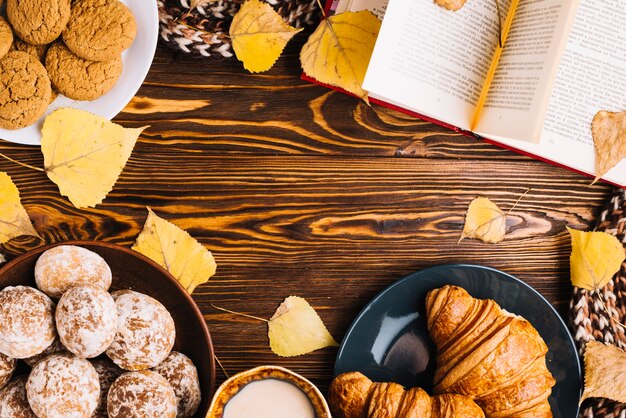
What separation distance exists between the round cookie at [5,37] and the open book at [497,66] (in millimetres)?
469

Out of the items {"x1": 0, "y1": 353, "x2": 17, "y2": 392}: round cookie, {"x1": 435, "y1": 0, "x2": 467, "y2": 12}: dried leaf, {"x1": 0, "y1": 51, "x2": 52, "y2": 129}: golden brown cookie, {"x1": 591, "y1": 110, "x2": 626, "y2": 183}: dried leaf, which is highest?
{"x1": 435, "y1": 0, "x2": 467, "y2": 12}: dried leaf

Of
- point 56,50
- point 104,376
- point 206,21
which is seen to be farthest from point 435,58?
point 104,376

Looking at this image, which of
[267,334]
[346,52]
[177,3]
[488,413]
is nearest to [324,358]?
[267,334]

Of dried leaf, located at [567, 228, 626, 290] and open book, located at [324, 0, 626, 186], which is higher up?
open book, located at [324, 0, 626, 186]

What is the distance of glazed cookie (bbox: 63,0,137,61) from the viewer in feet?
2.94

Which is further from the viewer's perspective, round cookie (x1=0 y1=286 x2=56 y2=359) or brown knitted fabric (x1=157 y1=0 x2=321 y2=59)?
brown knitted fabric (x1=157 y1=0 x2=321 y2=59)

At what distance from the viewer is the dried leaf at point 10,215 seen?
995mm

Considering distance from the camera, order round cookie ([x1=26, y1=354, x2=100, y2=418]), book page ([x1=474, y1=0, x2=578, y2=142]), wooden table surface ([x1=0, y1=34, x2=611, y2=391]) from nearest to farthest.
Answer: round cookie ([x1=26, y1=354, x2=100, y2=418])
book page ([x1=474, y1=0, x2=578, y2=142])
wooden table surface ([x1=0, y1=34, x2=611, y2=391])

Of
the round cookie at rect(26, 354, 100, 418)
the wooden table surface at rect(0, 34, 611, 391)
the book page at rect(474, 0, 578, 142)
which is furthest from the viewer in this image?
the wooden table surface at rect(0, 34, 611, 391)

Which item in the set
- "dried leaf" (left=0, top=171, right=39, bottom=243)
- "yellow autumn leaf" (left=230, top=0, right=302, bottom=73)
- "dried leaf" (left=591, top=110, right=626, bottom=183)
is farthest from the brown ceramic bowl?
"dried leaf" (left=591, top=110, right=626, bottom=183)

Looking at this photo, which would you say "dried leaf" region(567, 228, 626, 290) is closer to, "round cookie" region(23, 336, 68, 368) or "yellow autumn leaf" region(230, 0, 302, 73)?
"yellow autumn leaf" region(230, 0, 302, 73)

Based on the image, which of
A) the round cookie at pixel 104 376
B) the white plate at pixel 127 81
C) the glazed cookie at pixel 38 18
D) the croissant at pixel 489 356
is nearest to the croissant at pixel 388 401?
the croissant at pixel 489 356

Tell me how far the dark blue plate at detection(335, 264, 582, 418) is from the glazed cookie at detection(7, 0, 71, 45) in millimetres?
608

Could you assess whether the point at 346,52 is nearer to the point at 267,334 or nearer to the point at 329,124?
the point at 329,124
